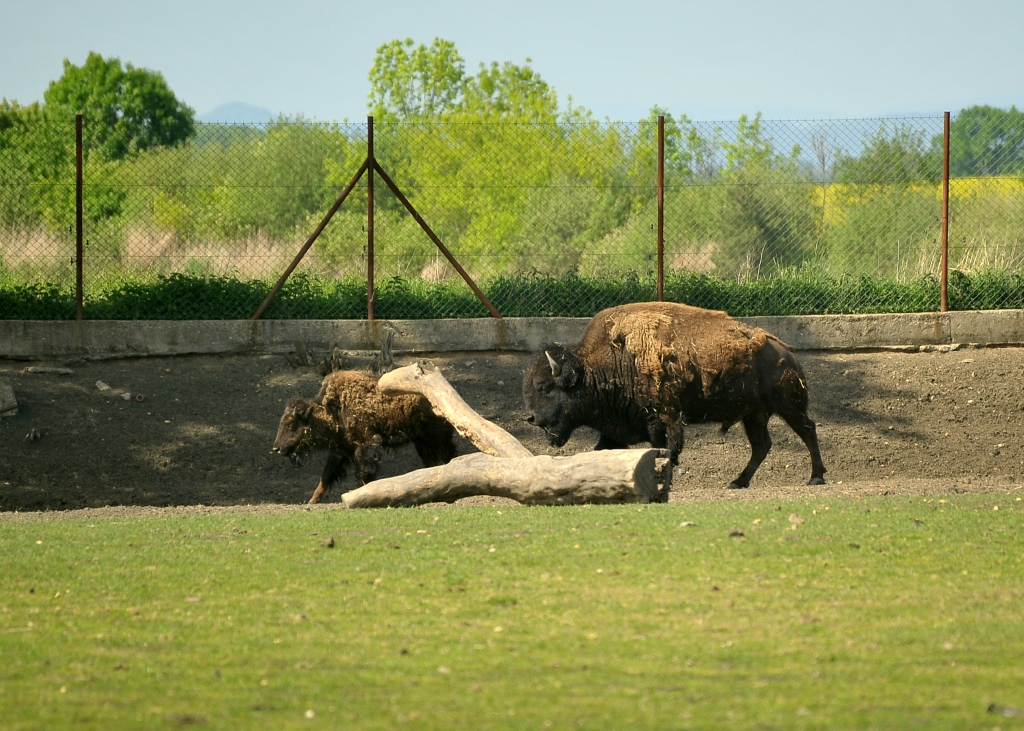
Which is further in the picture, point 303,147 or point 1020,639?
point 303,147

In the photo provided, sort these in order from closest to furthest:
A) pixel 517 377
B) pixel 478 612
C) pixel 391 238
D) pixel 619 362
→ pixel 478 612, pixel 619 362, pixel 517 377, pixel 391 238

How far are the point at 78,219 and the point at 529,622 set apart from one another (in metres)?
11.5

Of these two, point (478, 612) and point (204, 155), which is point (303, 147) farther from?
point (478, 612)

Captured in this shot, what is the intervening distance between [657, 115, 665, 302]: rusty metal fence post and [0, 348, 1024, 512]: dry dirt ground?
6.77ft

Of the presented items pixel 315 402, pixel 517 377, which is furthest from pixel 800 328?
pixel 315 402

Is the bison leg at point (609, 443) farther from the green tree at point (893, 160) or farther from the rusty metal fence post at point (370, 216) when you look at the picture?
the green tree at point (893, 160)

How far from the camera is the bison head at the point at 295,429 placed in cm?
1182

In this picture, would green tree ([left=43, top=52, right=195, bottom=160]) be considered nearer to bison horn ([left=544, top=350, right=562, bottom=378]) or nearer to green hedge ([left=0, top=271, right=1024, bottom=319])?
green hedge ([left=0, top=271, right=1024, bottom=319])

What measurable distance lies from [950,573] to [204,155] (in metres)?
11.9

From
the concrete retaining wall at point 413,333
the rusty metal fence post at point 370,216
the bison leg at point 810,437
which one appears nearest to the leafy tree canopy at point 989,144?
the concrete retaining wall at point 413,333

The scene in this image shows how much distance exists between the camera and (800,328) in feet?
52.3

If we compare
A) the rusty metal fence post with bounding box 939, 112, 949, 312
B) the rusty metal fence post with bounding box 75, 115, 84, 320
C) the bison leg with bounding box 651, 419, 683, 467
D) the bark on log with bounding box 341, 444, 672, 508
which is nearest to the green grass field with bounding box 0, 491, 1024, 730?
the bark on log with bounding box 341, 444, 672, 508

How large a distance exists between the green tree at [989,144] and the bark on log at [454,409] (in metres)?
8.97

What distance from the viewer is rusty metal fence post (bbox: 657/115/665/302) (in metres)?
15.6
